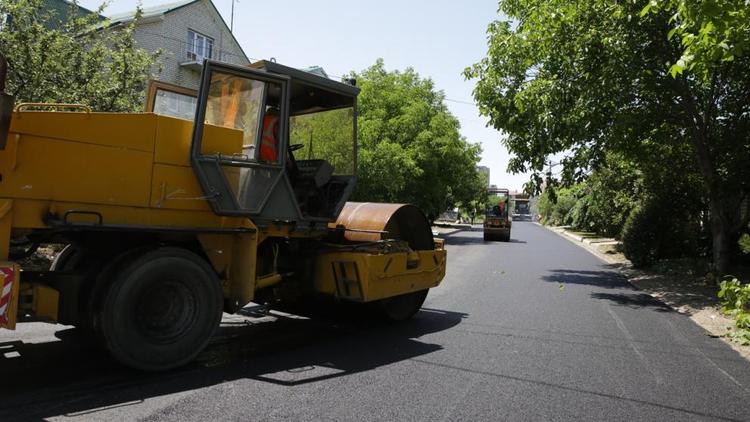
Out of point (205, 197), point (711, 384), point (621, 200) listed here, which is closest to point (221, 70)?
point (205, 197)

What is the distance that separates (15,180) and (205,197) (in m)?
1.50

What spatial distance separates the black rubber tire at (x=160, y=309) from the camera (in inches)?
186

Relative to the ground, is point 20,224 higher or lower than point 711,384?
higher

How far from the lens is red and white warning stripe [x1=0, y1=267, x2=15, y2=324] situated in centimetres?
413

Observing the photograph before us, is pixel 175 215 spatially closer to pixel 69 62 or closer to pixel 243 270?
pixel 243 270

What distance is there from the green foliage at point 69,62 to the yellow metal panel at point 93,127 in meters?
7.27

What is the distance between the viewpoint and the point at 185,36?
84.2 feet

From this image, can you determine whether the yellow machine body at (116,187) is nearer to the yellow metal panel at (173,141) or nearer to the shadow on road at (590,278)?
the yellow metal panel at (173,141)

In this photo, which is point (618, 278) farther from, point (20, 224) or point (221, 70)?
point (20, 224)

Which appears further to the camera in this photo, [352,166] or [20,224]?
[352,166]

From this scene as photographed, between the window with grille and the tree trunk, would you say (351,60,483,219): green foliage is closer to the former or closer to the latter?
the window with grille

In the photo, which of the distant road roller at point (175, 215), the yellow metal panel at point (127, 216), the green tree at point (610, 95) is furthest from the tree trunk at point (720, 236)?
the yellow metal panel at point (127, 216)

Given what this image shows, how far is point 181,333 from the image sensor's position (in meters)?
5.16

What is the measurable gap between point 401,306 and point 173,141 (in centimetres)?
392
